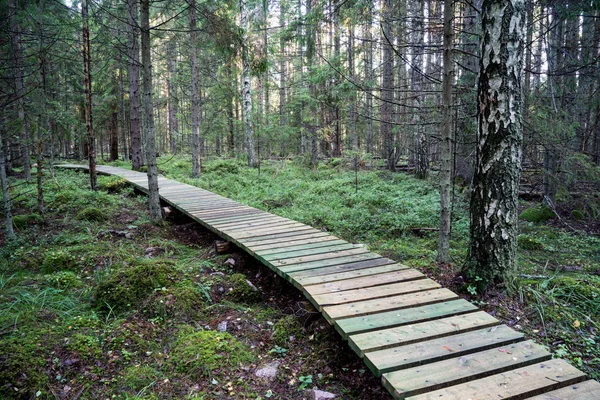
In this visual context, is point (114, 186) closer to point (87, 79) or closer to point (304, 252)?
point (87, 79)

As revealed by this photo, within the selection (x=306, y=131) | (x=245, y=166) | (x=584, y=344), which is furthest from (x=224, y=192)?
(x=584, y=344)

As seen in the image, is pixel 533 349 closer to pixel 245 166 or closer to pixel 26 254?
pixel 26 254

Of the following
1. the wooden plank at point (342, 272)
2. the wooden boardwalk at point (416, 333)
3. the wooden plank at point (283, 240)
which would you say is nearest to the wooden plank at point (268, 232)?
the wooden plank at point (283, 240)

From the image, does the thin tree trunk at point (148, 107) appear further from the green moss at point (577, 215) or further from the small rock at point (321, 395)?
the green moss at point (577, 215)

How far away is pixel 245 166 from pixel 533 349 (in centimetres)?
1841

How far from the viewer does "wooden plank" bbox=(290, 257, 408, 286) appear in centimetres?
435

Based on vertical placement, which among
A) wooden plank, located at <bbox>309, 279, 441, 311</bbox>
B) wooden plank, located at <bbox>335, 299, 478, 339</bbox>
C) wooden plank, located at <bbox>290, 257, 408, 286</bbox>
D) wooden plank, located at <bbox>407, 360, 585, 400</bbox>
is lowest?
wooden plank, located at <bbox>407, 360, 585, 400</bbox>

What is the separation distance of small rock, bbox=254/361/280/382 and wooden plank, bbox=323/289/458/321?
68 cm

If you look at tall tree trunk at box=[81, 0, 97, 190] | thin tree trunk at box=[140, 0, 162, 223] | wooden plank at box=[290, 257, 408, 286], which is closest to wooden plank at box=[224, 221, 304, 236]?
wooden plank at box=[290, 257, 408, 286]

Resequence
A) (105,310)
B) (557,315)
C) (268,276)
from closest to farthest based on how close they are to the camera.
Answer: (557,315), (105,310), (268,276)

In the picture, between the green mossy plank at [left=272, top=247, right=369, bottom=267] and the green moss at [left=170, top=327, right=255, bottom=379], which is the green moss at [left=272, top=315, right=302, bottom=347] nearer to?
the green moss at [left=170, top=327, right=255, bottom=379]

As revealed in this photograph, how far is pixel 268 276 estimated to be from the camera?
219 inches

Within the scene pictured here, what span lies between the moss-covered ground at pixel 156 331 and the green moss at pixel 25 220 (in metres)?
1.54

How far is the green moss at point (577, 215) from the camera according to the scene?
9750 mm
